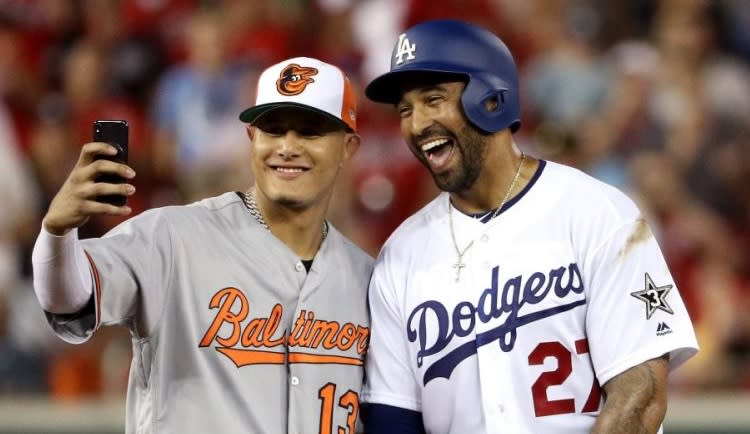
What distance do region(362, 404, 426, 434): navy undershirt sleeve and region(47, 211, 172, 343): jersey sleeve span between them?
0.68 metres

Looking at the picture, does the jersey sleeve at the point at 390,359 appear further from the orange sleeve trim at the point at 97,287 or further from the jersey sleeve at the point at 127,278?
the orange sleeve trim at the point at 97,287

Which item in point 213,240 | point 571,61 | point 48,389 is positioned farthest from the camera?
point 571,61

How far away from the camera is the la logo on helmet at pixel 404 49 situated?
311cm

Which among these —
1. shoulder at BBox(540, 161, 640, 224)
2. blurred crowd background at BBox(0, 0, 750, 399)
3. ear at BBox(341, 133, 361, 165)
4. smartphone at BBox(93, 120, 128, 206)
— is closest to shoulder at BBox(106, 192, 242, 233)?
ear at BBox(341, 133, 361, 165)

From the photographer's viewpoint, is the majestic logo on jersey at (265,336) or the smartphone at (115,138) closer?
the smartphone at (115,138)

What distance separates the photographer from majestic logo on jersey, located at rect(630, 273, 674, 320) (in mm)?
2939

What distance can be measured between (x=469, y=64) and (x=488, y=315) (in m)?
0.67

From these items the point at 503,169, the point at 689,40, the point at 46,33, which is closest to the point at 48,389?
the point at 46,33

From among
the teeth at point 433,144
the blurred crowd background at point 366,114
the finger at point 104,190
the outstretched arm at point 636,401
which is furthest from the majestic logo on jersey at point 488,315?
the blurred crowd background at point 366,114

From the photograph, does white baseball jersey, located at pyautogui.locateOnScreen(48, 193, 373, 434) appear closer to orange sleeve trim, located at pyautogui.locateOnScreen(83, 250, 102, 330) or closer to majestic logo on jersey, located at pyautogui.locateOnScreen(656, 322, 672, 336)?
orange sleeve trim, located at pyautogui.locateOnScreen(83, 250, 102, 330)

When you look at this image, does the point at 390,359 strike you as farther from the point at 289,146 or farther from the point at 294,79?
the point at 294,79

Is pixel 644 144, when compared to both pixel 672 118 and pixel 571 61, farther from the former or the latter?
pixel 571 61

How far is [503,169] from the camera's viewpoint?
10.6 feet

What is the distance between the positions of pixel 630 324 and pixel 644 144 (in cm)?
301
